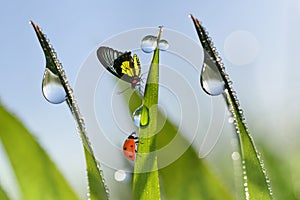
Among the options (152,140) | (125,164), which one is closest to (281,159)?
(125,164)

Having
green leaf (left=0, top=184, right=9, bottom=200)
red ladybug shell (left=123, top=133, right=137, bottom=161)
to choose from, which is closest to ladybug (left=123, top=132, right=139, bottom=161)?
red ladybug shell (left=123, top=133, right=137, bottom=161)

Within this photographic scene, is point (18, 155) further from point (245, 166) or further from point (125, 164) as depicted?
point (245, 166)

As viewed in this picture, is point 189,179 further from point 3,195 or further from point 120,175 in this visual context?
point 3,195

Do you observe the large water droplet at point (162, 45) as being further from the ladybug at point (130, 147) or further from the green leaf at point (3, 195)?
the green leaf at point (3, 195)

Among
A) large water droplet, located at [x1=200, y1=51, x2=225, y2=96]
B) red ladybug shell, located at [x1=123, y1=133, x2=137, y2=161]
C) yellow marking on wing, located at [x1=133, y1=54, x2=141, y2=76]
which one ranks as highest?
yellow marking on wing, located at [x1=133, y1=54, x2=141, y2=76]

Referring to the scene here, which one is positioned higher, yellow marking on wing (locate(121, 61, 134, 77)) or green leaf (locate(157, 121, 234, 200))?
yellow marking on wing (locate(121, 61, 134, 77))

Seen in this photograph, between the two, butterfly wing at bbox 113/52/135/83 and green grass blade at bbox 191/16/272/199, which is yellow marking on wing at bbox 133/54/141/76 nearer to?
butterfly wing at bbox 113/52/135/83

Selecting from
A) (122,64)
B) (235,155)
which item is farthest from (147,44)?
(235,155)
